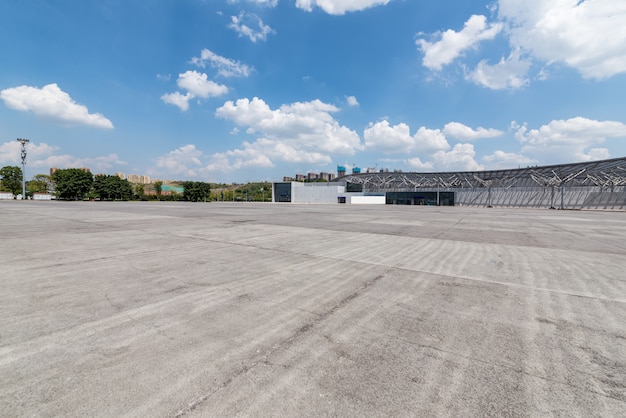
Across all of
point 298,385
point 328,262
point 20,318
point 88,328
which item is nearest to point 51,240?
point 20,318

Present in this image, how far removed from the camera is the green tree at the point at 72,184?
92.5 m

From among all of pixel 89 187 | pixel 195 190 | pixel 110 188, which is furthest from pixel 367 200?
pixel 89 187

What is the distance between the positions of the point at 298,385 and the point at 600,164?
8361 cm

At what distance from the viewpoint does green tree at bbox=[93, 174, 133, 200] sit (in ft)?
322

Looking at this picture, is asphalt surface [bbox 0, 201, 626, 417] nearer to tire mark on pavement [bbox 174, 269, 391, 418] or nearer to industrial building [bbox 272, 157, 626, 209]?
tire mark on pavement [bbox 174, 269, 391, 418]

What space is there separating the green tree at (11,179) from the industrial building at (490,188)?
373ft

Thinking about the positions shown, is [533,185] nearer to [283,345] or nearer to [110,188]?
[283,345]

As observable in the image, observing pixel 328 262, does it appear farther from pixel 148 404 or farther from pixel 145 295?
pixel 148 404

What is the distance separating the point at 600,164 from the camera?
56219 millimetres

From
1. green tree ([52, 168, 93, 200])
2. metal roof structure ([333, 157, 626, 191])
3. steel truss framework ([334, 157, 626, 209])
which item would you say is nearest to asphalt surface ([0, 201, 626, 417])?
steel truss framework ([334, 157, 626, 209])

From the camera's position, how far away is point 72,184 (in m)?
92.4

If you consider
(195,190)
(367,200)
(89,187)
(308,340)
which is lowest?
(367,200)

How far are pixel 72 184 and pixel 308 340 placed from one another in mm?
124536

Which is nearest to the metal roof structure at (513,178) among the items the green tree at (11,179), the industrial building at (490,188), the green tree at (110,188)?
the industrial building at (490,188)
